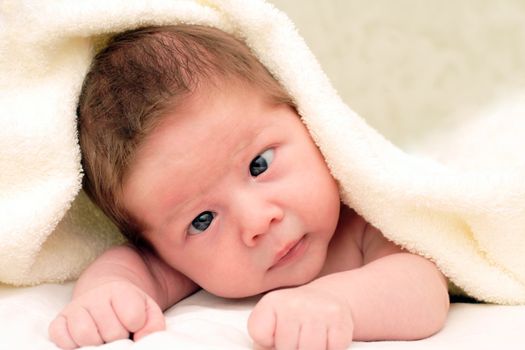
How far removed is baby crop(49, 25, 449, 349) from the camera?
1110 mm

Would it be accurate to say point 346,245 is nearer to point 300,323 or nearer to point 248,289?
point 248,289

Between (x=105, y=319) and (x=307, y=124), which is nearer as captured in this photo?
(x=105, y=319)

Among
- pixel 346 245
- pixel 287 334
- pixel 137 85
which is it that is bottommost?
pixel 346 245

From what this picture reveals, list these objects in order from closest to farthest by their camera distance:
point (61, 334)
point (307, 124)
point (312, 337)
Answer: point (312, 337), point (61, 334), point (307, 124)

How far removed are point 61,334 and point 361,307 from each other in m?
0.37

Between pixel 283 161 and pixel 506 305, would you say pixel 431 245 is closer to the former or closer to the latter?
pixel 506 305

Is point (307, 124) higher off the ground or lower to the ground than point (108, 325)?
higher

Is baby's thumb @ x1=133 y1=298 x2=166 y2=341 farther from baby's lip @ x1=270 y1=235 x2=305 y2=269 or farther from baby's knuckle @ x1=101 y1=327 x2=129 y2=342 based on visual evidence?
baby's lip @ x1=270 y1=235 x2=305 y2=269

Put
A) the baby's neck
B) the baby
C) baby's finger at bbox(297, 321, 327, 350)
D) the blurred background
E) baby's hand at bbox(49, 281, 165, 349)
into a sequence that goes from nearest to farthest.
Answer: baby's finger at bbox(297, 321, 327, 350) < baby's hand at bbox(49, 281, 165, 349) < the baby < the baby's neck < the blurred background

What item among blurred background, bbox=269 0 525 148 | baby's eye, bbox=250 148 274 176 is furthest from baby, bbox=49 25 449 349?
blurred background, bbox=269 0 525 148

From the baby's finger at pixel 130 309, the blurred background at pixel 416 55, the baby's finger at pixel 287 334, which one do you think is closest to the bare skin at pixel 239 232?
the baby's finger at pixel 130 309

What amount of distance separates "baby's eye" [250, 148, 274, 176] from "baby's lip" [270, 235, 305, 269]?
0.37ft

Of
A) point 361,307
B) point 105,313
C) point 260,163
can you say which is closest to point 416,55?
point 260,163

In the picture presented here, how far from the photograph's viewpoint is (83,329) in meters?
0.99
